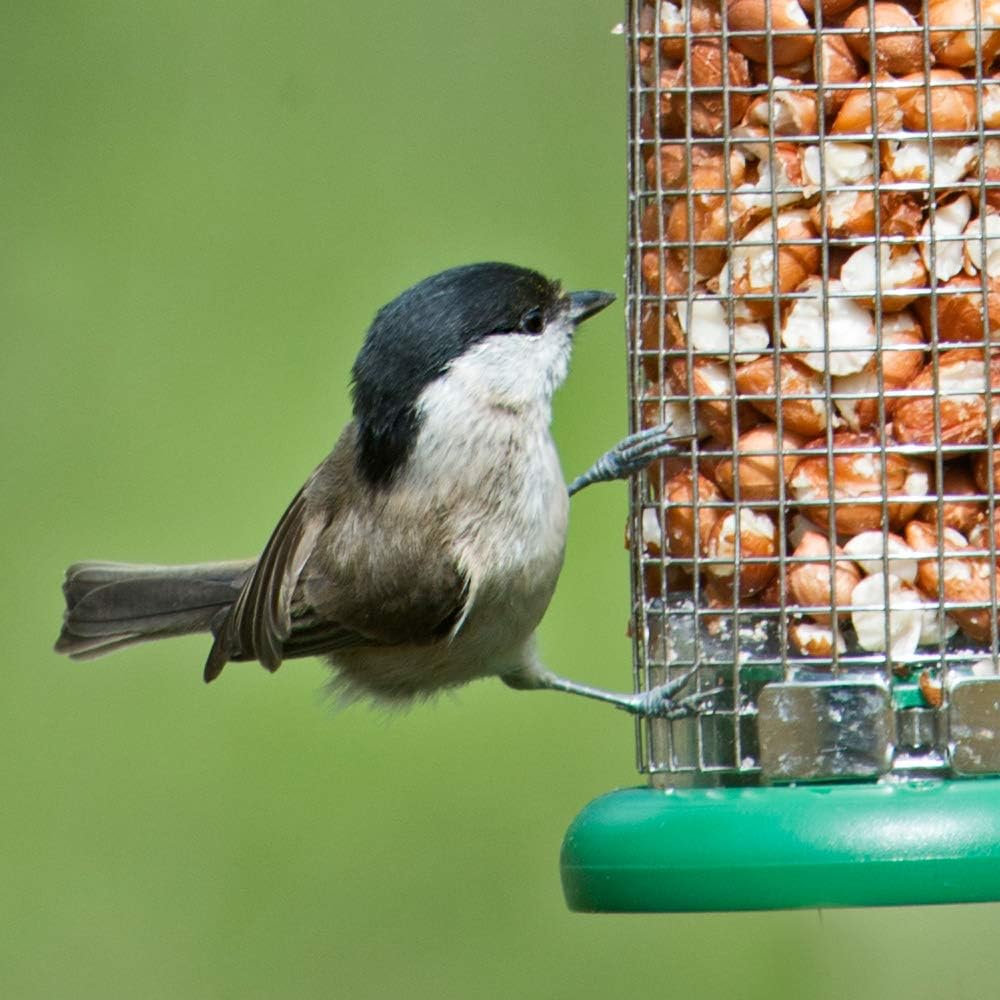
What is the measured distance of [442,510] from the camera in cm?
304

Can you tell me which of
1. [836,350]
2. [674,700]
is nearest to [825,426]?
[836,350]

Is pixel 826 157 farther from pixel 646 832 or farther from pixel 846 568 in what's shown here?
pixel 646 832

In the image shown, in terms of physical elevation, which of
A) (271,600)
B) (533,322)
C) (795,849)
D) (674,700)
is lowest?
(795,849)

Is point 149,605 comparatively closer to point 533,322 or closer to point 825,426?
point 533,322

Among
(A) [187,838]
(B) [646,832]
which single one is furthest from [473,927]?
(B) [646,832]

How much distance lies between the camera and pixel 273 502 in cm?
470

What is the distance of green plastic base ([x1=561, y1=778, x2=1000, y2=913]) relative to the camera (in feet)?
7.48

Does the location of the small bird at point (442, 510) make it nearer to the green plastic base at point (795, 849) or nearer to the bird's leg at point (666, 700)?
the bird's leg at point (666, 700)

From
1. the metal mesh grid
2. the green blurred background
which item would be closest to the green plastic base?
the metal mesh grid

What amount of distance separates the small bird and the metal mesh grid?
148mm

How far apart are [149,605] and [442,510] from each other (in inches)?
38.6

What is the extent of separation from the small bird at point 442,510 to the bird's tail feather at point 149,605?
1.00ft

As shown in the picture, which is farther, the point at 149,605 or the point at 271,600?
the point at 149,605

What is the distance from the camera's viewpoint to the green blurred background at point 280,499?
4.14 meters
